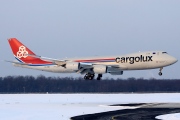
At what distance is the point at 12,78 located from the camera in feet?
474

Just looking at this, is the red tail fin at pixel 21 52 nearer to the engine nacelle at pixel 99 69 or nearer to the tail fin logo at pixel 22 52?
the tail fin logo at pixel 22 52

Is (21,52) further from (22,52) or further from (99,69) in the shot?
(99,69)

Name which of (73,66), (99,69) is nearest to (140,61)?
(99,69)

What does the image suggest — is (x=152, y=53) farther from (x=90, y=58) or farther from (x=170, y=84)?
(x=170, y=84)

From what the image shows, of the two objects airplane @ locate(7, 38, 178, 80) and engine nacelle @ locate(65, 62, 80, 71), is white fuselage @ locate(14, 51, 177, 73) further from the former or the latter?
engine nacelle @ locate(65, 62, 80, 71)

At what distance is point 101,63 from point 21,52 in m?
16.1

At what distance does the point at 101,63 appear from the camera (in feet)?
238

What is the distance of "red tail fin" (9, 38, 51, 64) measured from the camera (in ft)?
261

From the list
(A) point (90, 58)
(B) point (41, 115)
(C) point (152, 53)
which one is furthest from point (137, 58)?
(B) point (41, 115)

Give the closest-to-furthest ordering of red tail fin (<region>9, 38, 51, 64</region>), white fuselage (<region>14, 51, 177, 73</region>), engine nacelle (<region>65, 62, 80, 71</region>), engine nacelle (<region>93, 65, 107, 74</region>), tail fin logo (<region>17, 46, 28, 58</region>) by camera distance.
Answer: white fuselage (<region>14, 51, 177, 73</region>), engine nacelle (<region>93, 65, 107, 74</region>), engine nacelle (<region>65, 62, 80, 71</region>), red tail fin (<region>9, 38, 51, 64</region>), tail fin logo (<region>17, 46, 28, 58</region>)

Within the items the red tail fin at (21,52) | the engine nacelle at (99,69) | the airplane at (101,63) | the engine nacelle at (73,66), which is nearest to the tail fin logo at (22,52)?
the red tail fin at (21,52)

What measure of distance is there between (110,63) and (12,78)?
76968 mm

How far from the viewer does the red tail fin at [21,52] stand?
7962 centimetres

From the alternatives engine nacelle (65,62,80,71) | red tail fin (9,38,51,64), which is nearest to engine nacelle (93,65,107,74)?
engine nacelle (65,62,80,71)
